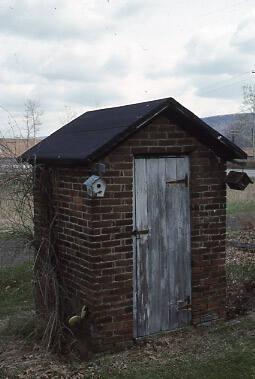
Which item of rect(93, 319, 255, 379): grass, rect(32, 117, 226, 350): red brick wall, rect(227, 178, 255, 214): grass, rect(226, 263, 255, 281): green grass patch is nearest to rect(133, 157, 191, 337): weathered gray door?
rect(32, 117, 226, 350): red brick wall

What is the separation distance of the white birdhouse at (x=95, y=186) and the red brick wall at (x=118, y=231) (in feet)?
0.35

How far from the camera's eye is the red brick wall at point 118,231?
5.30m

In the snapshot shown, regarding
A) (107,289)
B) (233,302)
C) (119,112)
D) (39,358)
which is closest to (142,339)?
(107,289)

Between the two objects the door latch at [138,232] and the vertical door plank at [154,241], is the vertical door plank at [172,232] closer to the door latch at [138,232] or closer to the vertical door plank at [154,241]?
the vertical door plank at [154,241]

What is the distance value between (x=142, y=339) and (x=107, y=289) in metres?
0.81

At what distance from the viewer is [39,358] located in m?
5.26

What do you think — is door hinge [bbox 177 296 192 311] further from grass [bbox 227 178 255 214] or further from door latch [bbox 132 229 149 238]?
grass [bbox 227 178 255 214]

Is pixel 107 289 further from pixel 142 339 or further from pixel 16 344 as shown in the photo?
pixel 16 344

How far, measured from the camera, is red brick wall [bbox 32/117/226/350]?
17.4 ft

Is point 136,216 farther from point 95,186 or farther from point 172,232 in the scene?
point 95,186

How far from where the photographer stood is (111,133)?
529 cm

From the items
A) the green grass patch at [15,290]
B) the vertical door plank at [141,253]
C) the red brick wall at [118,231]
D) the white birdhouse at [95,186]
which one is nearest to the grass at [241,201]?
the green grass patch at [15,290]

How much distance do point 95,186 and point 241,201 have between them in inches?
630

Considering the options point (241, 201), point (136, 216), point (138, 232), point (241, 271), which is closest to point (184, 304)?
point (138, 232)
